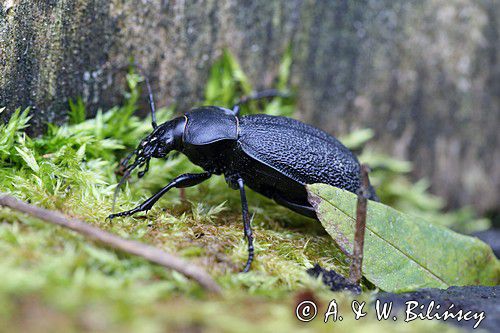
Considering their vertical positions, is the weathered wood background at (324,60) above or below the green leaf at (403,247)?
above

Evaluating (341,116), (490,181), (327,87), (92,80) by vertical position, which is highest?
(92,80)

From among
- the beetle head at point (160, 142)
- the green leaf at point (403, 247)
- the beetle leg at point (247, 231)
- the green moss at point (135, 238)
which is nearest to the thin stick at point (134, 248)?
the green moss at point (135, 238)

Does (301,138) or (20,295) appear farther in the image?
(301,138)

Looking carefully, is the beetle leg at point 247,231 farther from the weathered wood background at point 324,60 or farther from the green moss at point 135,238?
the weathered wood background at point 324,60

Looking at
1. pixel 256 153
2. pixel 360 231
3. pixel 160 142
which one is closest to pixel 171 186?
pixel 160 142

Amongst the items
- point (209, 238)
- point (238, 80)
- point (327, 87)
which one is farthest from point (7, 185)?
point (327, 87)

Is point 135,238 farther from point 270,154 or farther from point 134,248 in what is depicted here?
point 270,154

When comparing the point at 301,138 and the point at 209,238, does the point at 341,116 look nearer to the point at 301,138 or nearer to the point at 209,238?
the point at 301,138

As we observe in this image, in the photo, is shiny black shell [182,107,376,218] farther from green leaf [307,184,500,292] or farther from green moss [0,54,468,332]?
green leaf [307,184,500,292]
